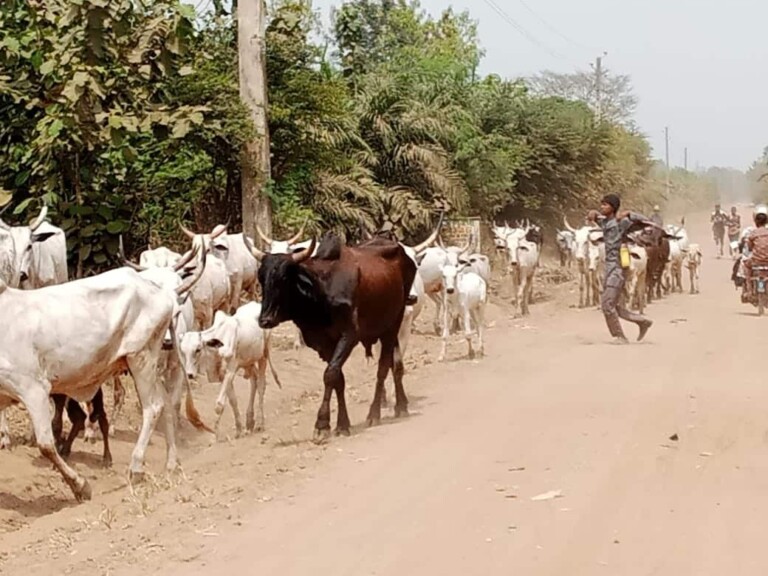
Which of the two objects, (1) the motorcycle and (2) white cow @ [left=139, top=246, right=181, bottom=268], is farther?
(1) the motorcycle

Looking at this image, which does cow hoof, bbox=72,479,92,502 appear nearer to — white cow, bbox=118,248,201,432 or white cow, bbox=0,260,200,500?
white cow, bbox=0,260,200,500

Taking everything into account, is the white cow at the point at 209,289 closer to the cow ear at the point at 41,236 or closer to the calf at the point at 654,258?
the cow ear at the point at 41,236

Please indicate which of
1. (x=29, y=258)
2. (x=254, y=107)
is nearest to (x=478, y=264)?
(x=254, y=107)

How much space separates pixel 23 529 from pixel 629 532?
4.34 metres

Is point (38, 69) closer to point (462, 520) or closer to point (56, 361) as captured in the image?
point (56, 361)

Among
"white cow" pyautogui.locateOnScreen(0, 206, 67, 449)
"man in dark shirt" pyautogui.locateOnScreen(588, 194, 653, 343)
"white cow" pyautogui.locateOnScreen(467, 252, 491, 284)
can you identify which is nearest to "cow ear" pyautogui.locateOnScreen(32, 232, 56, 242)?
"white cow" pyautogui.locateOnScreen(0, 206, 67, 449)

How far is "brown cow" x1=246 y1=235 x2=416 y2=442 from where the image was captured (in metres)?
10.2

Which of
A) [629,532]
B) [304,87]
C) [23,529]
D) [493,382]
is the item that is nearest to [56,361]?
[23,529]

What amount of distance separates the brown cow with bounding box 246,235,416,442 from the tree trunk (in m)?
6.52

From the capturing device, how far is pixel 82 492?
932cm

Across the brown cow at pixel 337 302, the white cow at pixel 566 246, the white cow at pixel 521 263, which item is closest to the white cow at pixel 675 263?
the white cow at pixel 566 246

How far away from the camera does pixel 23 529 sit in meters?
8.73

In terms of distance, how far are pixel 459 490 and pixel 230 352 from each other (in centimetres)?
473

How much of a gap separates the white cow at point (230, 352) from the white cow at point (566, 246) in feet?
55.3
